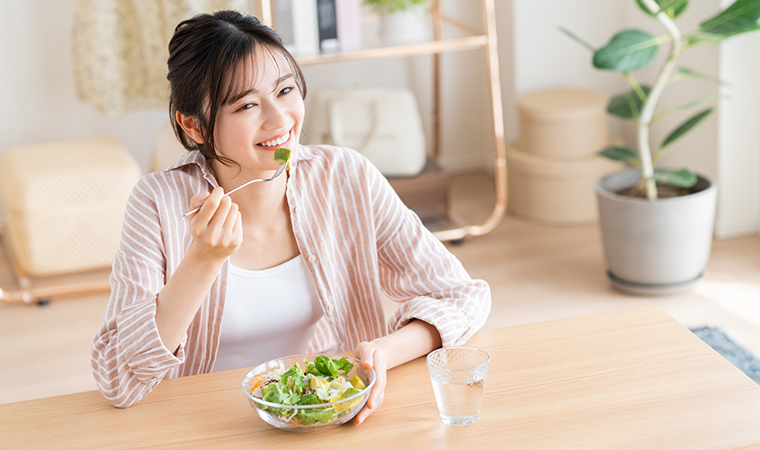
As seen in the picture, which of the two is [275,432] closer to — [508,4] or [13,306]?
[13,306]

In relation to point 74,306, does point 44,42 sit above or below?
above

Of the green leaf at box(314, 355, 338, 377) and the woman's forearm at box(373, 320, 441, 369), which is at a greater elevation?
the green leaf at box(314, 355, 338, 377)

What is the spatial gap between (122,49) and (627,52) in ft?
5.79

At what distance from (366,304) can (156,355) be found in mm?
403

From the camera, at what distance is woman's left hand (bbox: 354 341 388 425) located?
3.04ft

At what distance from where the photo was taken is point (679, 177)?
2.30 m

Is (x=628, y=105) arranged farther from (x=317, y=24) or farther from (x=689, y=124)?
(x=317, y=24)

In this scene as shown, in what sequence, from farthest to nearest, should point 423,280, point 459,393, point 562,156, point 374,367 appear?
1. point 562,156
2. point 423,280
3. point 374,367
4. point 459,393

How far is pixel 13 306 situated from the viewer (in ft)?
8.70

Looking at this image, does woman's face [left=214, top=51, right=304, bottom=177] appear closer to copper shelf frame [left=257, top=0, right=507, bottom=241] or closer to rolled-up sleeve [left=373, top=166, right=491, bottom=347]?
rolled-up sleeve [left=373, top=166, right=491, bottom=347]

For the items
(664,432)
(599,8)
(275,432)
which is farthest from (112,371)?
(599,8)

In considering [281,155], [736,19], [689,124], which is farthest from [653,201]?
[281,155]

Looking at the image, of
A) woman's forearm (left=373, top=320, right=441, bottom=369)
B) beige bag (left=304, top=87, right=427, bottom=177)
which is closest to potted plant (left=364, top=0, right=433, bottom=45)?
beige bag (left=304, top=87, right=427, bottom=177)

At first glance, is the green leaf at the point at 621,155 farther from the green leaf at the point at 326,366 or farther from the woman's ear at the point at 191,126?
the green leaf at the point at 326,366
